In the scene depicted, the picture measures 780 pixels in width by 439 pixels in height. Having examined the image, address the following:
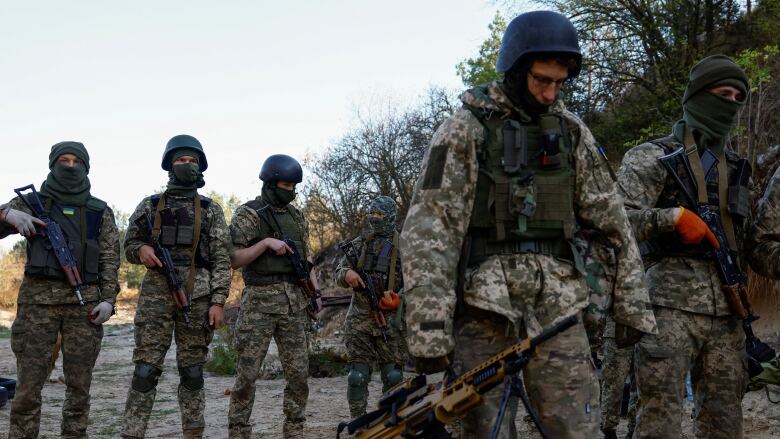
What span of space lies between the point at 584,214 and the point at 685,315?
3.33ft

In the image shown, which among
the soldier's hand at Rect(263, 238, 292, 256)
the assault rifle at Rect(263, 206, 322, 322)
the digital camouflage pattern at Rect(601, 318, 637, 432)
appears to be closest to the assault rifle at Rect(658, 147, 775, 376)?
the digital camouflage pattern at Rect(601, 318, 637, 432)

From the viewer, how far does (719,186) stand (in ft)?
13.3

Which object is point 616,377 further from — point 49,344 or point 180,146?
point 49,344

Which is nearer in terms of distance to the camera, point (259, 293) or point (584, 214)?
point (584, 214)

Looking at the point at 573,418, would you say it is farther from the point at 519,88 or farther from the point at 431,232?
the point at 519,88

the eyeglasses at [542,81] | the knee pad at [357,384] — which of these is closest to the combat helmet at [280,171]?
the knee pad at [357,384]

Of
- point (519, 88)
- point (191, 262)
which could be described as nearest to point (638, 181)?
point (519, 88)

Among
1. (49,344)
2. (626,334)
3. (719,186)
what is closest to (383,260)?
(49,344)

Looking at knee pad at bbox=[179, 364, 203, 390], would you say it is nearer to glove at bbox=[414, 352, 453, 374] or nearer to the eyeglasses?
glove at bbox=[414, 352, 453, 374]

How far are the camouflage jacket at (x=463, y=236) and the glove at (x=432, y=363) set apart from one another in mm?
37

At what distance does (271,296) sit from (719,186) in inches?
149

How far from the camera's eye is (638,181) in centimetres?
404

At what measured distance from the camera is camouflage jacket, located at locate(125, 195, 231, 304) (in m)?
5.89

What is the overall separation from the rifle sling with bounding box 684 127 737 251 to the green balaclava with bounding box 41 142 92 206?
174 inches
